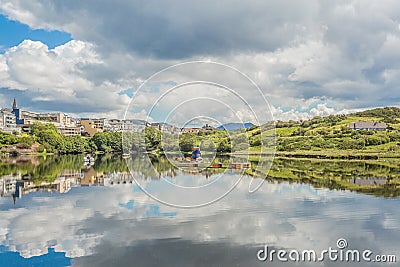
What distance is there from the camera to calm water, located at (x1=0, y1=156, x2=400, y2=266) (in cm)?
1017

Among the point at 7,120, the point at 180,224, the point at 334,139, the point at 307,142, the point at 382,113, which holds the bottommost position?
the point at 180,224

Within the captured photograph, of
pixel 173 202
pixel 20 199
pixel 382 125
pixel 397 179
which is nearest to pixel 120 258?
pixel 173 202

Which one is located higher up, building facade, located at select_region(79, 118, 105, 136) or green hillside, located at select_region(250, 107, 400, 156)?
building facade, located at select_region(79, 118, 105, 136)

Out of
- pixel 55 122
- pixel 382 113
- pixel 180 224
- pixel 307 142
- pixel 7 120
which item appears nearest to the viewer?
pixel 180 224

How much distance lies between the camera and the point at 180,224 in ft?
43.0

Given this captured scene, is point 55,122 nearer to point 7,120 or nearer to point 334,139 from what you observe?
point 7,120

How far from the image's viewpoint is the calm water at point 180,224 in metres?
10.2

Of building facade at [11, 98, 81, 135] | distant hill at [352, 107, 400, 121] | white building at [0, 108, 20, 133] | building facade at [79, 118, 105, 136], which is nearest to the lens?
distant hill at [352, 107, 400, 121]

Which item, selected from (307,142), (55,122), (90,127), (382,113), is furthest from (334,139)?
(55,122)

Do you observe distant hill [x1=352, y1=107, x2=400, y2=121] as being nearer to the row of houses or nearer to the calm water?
the row of houses

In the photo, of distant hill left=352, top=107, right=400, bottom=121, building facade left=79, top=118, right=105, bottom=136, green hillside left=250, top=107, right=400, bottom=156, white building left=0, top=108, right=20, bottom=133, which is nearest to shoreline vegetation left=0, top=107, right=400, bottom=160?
green hillside left=250, top=107, right=400, bottom=156

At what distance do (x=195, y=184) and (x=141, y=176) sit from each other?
336 centimetres

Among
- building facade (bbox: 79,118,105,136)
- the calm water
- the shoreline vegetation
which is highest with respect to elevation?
building facade (bbox: 79,118,105,136)

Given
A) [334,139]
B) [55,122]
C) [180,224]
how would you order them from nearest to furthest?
[180,224] → [334,139] → [55,122]
